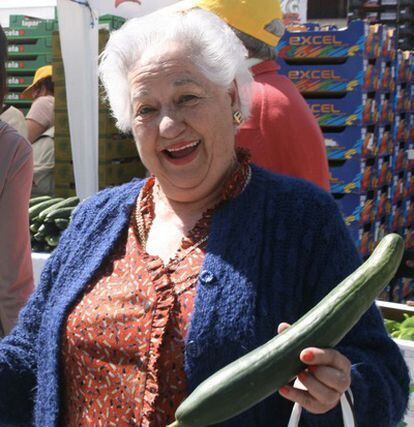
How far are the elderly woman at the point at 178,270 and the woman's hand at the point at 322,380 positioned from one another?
148 millimetres

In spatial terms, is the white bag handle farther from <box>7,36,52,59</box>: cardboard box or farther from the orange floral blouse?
<box>7,36,52,59</box>: cardboard box

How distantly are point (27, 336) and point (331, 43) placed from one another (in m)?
4.01

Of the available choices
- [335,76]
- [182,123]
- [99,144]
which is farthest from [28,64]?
[182,123]

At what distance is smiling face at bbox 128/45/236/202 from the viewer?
176cm

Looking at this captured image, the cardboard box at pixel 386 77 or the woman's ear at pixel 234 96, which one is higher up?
the woman's ear at pixel 234 96

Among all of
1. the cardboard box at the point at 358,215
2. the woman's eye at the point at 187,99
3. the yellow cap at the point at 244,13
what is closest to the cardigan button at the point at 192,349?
the woman's eye at the point at 187,99

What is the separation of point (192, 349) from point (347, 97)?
411cm

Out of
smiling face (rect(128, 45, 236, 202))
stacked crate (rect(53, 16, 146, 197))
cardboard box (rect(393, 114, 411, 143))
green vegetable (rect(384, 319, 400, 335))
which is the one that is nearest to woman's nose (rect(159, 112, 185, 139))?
smiling face (rect(128, 45, 236, 202))

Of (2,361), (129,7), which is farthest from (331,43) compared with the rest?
(2,361)

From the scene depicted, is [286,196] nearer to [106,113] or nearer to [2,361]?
[2,361]

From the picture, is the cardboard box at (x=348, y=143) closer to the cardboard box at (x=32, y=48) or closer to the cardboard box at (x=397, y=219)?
the cardboard box at (x=397, y=219)

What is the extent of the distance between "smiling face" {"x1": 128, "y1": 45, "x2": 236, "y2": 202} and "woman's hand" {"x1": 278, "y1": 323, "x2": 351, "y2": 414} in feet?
2.04

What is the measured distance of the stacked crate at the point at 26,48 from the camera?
340 inches

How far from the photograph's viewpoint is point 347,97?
5.37m
